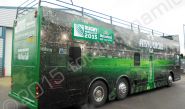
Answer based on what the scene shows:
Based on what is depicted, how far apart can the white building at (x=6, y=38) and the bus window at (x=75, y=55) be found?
14505 mm

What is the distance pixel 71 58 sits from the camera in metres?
6.51

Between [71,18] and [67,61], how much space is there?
1.42 m

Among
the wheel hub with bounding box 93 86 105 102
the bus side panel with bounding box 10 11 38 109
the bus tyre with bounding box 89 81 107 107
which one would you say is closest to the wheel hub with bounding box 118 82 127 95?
the bus tyre with bounding box 89 81 107 107

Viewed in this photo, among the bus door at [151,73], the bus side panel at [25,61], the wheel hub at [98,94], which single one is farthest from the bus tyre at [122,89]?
the bus side panel at [25,61]

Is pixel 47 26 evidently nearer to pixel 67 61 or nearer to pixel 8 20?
pixel 67 61

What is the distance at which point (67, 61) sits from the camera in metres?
6.37

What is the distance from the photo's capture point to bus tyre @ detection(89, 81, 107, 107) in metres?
7.26

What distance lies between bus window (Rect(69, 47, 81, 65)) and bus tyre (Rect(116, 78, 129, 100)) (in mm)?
2553

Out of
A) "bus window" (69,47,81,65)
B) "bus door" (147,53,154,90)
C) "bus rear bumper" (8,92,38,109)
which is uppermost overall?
"bus window" (69,47,81,65)

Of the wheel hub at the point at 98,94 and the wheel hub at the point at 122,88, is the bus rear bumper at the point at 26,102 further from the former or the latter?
the wheel hub at the point at 122,88

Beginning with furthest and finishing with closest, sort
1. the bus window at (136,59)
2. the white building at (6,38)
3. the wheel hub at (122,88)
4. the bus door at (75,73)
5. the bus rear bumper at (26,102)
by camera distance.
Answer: the white building at (6,38) → the bus window at (136,59) → the wheel hub at (122,88) → the bus door at (75,73) → the bus rear bumper at (26,102)

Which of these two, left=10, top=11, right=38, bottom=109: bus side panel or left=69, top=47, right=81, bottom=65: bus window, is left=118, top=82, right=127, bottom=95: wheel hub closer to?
left=69, top=47, right=81, bottom=65: bus window

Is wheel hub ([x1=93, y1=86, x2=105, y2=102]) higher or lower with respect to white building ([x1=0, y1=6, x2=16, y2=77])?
lower

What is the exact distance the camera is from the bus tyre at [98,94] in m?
7.26
